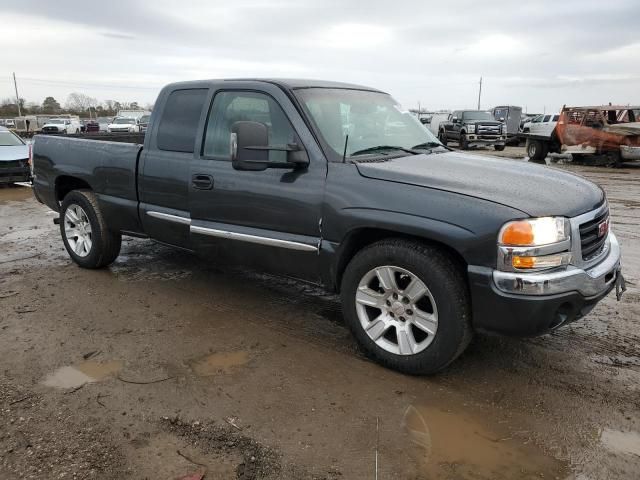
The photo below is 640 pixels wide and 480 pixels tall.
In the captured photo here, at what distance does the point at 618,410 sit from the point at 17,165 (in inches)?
524

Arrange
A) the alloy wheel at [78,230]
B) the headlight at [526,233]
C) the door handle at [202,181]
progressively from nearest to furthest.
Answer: the headlight at [526,233] → the door handle at [202,181] → the alloy wheel at [78,230]

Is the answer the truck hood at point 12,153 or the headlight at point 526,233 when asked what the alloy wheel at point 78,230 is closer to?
the headlight at point 526,233

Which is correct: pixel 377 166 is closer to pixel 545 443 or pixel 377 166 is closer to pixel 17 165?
pixel 545 443

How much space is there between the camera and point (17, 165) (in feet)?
41.3

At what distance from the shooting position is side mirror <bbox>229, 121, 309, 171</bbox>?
3637 millimetres

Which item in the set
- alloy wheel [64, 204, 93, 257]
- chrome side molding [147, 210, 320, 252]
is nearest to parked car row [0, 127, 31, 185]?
alloy wheel [64, 204, 93, 257]

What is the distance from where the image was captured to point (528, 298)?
2.94 m

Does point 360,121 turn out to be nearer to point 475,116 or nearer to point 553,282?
point 553,282

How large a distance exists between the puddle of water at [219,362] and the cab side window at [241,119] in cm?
142

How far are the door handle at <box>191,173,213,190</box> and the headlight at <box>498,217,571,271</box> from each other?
2327mm

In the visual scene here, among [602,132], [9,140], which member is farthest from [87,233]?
[602,132]

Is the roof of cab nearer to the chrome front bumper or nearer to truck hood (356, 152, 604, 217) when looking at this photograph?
truck hood (356, 152, 604, 217)

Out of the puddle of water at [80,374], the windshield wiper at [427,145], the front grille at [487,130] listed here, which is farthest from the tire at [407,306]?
the front grille at [487,130]

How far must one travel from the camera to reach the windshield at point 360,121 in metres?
3.86
